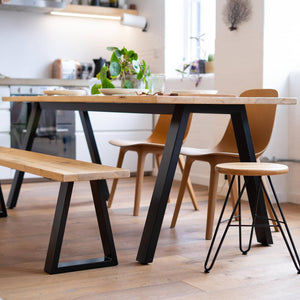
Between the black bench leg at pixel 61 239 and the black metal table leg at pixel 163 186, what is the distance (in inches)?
6.4

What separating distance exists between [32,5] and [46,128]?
1.22 meters

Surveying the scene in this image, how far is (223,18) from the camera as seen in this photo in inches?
175

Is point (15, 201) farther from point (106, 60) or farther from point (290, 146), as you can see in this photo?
point (106, 60)

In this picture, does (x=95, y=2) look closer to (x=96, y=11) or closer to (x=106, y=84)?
(x=96, y=11)

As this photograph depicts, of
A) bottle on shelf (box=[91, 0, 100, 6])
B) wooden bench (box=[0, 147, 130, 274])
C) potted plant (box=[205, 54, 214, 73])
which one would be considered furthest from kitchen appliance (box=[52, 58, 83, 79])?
wooden bench (box=[0, 147, 130, 274])

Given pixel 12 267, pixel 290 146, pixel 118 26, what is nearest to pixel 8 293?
pixel 12 267

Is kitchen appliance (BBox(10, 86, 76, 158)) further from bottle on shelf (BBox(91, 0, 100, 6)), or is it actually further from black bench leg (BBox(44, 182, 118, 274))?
black bench leg (BBox(44, 182, 118, 274))

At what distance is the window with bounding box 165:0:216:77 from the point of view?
5.52 m

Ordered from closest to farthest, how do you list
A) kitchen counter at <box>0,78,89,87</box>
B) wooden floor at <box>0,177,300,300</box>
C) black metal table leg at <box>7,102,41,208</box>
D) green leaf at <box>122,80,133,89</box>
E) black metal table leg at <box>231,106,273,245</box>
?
wooden floor at <box>0,177,300,300</box>
black metal table leg at <box>231,106,273,245</box>
green leaf at <box>122,80,133,89</box>
black metal table leg at <box>7,102,41,208</box>
kitchen counter at <box>0,78,89,87</box>

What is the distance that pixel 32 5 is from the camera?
5488 mm

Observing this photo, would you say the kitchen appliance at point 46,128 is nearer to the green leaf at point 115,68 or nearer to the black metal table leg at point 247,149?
the green leaf at point 115,68

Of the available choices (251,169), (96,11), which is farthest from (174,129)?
(96,11)

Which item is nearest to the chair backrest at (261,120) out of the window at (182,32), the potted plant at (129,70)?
the potted plant at (129,70)

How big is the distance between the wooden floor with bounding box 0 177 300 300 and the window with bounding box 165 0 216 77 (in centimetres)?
222
